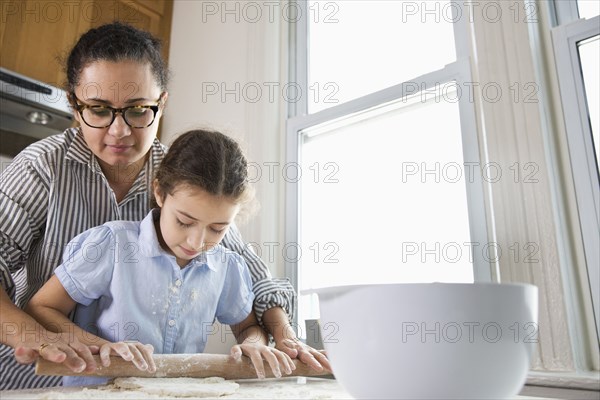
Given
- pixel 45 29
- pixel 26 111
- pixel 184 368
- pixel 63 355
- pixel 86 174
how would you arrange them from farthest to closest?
pixel 45 29 < pixel 26 111 < pixel 86 174 < pixel 184 368 < pixel 63 355

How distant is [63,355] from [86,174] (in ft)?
1.67

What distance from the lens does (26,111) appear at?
153 centimetres

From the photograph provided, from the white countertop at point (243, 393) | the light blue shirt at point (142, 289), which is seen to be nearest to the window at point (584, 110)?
the white countertop at point (243, 393)

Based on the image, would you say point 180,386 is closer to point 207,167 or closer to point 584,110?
point 207,167

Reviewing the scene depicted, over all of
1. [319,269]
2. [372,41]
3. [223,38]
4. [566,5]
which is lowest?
[319,269]

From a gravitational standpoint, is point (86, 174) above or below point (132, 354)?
above

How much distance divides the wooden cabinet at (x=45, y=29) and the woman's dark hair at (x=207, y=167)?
77cm

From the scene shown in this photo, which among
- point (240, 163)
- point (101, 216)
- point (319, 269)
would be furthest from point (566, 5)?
point (101, 216)

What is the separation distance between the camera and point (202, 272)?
3.17 feet

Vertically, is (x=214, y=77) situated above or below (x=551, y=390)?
above

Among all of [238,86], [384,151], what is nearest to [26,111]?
[238,86]

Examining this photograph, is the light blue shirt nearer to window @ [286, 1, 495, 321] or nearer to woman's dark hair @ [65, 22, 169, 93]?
woman's dark hair @ [65, 22, 169, 93]

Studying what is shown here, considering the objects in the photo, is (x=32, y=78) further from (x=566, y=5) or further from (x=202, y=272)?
(x=566, y=5)

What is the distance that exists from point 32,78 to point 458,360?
1.64 meters
